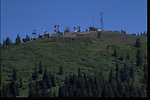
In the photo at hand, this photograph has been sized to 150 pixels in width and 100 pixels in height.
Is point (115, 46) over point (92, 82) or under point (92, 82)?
over

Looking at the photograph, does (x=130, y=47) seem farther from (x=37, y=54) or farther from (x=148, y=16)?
(x=148, y=16)

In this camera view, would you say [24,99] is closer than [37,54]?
Yes

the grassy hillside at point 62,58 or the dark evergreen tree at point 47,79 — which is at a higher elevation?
the grassy hillside at point 62,58

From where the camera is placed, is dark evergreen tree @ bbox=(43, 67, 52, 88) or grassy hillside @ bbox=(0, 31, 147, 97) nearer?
dark evergreen tree @ bbox=(43, 67, 52, 88)

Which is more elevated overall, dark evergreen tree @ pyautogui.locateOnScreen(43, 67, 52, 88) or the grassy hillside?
the grassy hillside

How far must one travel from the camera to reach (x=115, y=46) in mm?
199625

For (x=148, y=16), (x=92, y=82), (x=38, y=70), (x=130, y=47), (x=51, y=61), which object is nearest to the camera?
(x=148, y=16)

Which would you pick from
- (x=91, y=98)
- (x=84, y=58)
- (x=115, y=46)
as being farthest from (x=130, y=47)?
(x=91, y=98)

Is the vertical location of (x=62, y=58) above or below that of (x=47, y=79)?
above

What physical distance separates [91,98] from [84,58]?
580 feet

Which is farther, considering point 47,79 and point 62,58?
point 62,58

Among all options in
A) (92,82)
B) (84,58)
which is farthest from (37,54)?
(92,82)

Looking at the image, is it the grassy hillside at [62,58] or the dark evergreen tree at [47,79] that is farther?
the grassy hillside at [62,58]

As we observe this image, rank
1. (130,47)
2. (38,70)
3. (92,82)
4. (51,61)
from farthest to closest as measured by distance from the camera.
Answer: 1. (130,47)
2. (51,61)
3. (38,70)
4. (92,82)
